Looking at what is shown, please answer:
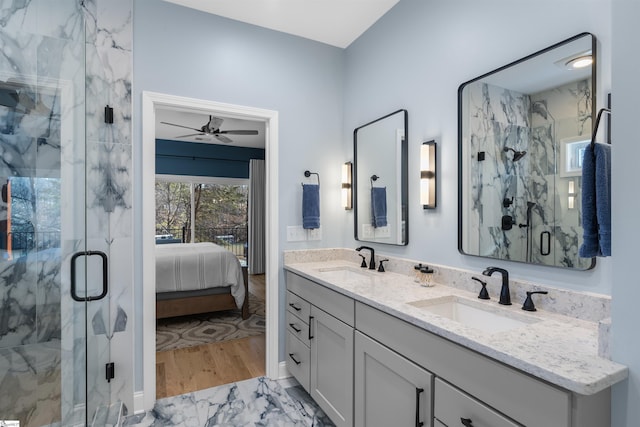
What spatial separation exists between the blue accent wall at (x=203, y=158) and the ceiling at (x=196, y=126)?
15cm

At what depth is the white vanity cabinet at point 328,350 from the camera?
1.76 m

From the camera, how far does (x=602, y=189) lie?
995mm

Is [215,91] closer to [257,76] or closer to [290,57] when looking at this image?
[257,76]

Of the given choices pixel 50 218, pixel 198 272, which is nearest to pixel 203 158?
pixel 198 272

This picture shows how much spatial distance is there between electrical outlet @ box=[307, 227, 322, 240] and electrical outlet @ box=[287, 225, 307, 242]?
4 cm

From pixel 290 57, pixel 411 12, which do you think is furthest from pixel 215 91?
pixel 411 12

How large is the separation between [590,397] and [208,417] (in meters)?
2.04

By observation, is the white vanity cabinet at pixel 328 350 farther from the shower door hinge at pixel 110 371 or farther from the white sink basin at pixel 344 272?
the shower door hinge at pixel 110 371

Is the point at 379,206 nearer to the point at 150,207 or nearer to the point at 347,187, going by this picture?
the point at 347,187

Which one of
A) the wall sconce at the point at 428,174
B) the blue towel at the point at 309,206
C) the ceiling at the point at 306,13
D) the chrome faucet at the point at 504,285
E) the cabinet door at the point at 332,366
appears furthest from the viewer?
the blue towel at the point at 309,206

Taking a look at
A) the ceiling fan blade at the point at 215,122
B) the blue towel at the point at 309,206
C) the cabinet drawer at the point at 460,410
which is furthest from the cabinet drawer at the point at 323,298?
the ceiling fan blade at the point at 215,122

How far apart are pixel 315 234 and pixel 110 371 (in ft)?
5.49

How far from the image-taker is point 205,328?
12.0 feet

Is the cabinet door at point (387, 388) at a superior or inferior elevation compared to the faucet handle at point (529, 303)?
inferior
